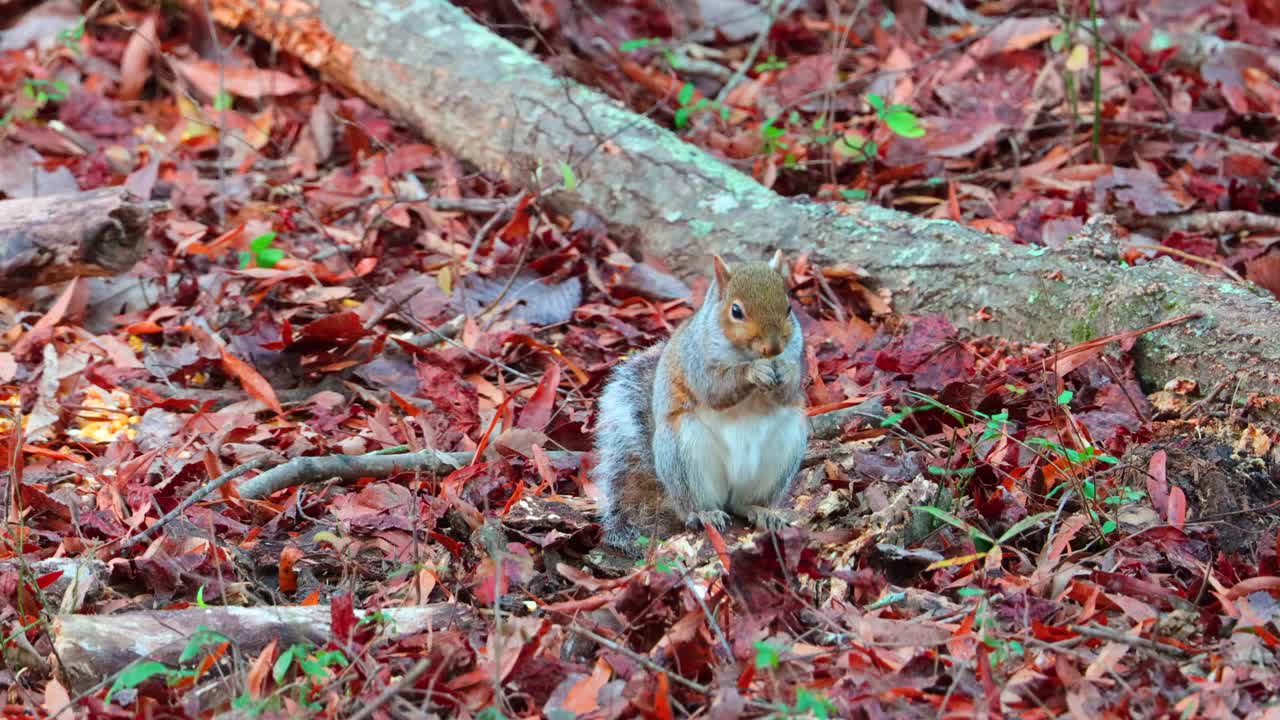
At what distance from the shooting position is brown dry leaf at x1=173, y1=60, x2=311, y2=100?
23.1 ft

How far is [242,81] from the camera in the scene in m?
7.11

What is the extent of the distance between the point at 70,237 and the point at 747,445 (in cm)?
302

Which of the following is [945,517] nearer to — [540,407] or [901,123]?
[540,407]

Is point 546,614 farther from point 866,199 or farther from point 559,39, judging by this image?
point 559,39

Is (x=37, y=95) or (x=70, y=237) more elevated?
(x=70, y=237)

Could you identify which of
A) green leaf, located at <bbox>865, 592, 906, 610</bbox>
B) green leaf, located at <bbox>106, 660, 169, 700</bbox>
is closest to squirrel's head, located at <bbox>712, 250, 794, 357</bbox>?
green leaf, located at <bbox>865, 592, 906, 610</bbox>

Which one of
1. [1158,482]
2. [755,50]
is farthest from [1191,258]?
[755,50]

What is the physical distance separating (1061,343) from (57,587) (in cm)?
332

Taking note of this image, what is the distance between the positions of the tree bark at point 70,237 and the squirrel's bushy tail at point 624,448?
2.32 metres

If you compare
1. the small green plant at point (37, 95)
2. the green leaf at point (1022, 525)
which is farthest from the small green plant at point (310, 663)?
the small green plant at point (37, 95)

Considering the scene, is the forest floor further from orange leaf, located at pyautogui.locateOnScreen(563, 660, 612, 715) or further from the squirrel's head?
the squirrel's head

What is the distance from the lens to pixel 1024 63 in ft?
A: 22.8

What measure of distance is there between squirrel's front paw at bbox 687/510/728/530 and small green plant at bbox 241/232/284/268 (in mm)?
2561

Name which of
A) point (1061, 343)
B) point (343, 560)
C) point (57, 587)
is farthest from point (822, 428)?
point (57, 587)
